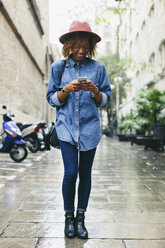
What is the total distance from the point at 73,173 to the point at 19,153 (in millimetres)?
5642

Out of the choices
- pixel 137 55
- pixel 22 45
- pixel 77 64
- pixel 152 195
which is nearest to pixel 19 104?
pixel 22 45

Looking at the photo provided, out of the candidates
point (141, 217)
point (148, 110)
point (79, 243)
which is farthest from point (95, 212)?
point (148, 110)

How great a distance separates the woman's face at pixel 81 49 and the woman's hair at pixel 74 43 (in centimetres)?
3

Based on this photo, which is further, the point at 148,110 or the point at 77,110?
the point at 148,110

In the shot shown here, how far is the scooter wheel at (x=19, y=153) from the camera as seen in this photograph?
8210mm

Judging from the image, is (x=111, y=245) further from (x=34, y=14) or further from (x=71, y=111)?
(x=34, y=14)

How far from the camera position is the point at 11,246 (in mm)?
2559

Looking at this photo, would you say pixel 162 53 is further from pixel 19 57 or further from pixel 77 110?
pixel 77 110

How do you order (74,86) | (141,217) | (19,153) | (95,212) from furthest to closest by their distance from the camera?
1. (19,153)
2. (95,212)
3. (141,217)
4. (74,86)

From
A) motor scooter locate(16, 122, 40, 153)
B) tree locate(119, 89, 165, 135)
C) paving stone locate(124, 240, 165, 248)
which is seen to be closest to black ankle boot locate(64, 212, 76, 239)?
paving stone locate(124, 240, 165, 248)

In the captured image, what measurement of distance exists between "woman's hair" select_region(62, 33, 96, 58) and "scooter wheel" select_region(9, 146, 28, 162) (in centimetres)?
553

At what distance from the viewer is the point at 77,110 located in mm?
2857

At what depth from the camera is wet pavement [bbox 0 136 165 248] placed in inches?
107

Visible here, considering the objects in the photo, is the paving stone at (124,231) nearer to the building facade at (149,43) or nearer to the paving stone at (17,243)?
the paving stone at (17,243)
